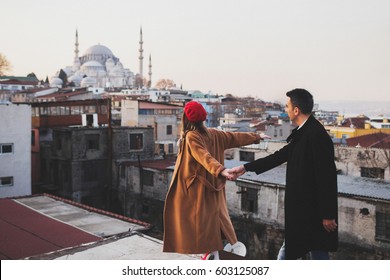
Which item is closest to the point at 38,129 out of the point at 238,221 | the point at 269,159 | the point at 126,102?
the point at 126,102

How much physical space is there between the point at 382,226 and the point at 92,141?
10092mm

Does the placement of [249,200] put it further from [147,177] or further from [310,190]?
[310,190]

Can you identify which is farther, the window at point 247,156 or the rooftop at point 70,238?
the window at point 247,156

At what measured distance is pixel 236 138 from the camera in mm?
3111

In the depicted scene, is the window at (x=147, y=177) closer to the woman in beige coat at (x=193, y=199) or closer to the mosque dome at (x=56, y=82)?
the woman in beige coat at (x=193, y=199)

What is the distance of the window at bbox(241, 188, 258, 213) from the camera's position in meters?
11.1

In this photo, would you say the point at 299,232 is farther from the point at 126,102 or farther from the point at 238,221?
the point at 126,102

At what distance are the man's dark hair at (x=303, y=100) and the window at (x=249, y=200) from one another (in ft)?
27.8

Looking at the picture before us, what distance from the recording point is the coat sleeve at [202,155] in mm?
2656

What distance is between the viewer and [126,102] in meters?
23.4

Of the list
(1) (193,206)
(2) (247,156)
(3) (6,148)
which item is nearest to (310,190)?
(1) (193,206)

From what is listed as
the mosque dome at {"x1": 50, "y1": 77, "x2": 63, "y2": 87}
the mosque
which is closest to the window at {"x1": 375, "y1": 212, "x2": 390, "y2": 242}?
the mosque dome at {"x1": 50, "y1": 77, "x2": 63, "y2": 87}

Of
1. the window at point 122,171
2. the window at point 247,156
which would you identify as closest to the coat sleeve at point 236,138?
the window at point 122,171

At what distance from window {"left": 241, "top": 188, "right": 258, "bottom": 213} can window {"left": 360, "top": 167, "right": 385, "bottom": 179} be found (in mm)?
4149
